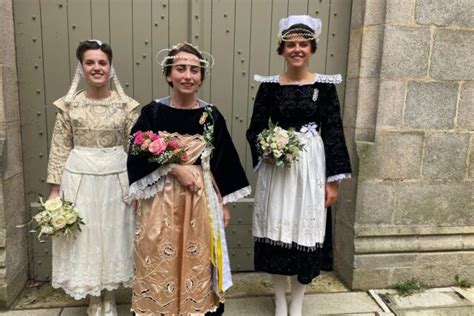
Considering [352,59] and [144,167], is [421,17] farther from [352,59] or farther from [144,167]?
[144,167]

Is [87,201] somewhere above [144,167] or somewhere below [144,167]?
below

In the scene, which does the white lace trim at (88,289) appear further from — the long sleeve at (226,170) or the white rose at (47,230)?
the long sleeve at (226,170)

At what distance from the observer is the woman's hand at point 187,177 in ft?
8.21

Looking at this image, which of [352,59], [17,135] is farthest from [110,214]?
[352,59]

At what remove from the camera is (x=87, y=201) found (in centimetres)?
276

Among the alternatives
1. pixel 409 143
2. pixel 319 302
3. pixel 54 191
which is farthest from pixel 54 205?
pixel 409 143

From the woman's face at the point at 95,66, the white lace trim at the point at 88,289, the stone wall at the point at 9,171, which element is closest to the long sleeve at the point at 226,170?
the woman's face at the point at 95,66

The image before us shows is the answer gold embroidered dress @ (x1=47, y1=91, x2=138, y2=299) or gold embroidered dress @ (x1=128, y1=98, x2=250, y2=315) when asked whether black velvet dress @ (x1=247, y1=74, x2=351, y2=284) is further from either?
gold embroidered dress @ (x1=47, y1=91, x2=138, y2=299)

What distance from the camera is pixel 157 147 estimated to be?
7.79 ft

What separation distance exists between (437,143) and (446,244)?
889mm

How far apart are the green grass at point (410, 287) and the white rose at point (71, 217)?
2664mm

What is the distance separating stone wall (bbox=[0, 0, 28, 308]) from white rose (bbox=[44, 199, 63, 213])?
2.25 feet

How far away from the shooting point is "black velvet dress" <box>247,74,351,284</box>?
280 cm

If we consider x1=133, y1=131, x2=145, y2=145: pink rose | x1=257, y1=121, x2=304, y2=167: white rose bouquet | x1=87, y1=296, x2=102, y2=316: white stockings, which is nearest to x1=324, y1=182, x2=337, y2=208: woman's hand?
x1=257, y1=121, x2=304, y2=167: white rose bouquet
